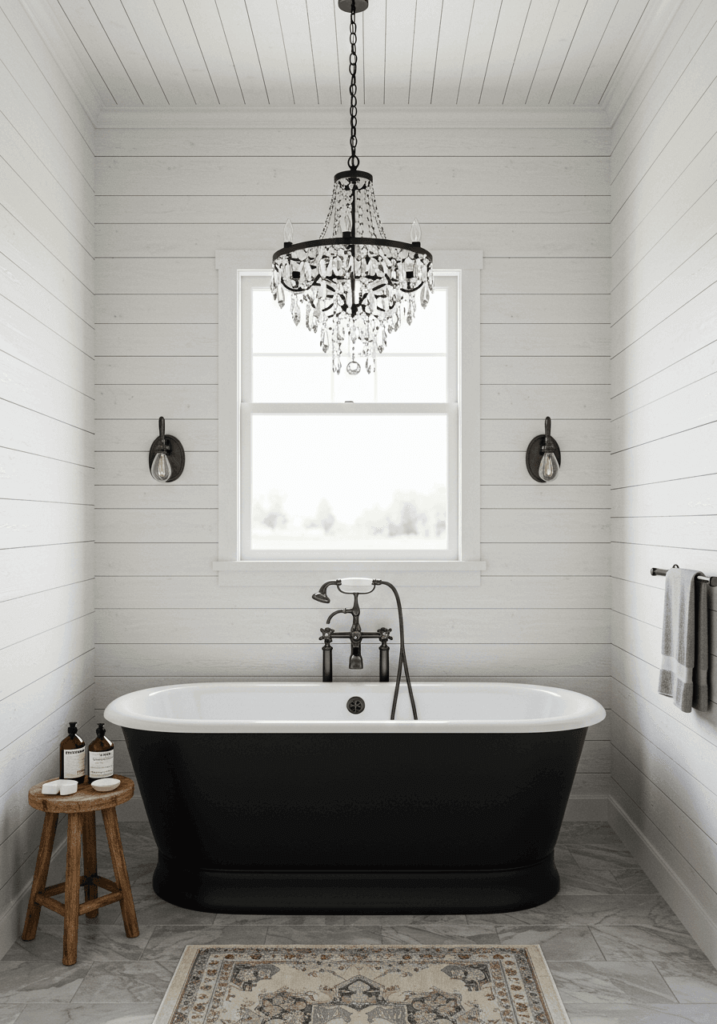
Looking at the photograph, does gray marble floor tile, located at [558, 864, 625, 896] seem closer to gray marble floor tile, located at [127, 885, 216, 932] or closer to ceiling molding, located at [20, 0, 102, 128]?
gray marble floor tile, located at [127, 885, 216, 932]

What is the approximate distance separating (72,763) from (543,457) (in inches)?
83.9

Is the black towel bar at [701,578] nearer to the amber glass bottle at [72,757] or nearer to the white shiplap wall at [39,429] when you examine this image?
the amber glass bottle at [72,757]

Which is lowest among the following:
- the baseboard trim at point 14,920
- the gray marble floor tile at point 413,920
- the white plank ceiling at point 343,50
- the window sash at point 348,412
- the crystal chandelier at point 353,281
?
the gray marble floor tile at point 413,920

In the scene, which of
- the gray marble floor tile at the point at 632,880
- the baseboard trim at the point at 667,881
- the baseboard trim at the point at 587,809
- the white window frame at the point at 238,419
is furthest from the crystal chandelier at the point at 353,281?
the baseboard trim at the point at 587,809

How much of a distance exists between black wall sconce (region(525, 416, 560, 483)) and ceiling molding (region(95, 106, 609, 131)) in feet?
4.16

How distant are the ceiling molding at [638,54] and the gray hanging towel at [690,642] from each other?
185cm

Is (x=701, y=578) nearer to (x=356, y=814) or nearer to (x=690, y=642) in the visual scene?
(x=690, y=642)

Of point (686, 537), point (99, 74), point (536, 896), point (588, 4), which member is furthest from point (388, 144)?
point (536, 896)

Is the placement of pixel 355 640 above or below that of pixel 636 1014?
above

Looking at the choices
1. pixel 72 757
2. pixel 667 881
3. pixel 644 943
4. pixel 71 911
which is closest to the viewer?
pixel 71 911

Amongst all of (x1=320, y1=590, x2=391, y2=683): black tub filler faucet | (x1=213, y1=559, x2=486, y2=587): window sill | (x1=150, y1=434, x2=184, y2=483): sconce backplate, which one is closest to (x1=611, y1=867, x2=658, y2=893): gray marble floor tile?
(x1=320, y1=590, x2=391, y2=683): black tub filler faucet

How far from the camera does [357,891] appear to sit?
2604mm

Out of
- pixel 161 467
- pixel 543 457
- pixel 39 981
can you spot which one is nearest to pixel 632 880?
pixel 543 457

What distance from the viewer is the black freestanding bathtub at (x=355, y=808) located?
2537 mm
